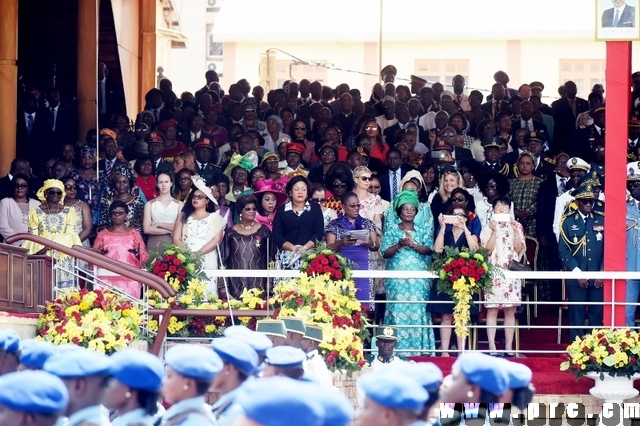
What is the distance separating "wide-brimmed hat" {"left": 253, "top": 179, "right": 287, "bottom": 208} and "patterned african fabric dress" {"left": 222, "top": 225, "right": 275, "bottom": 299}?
96cm

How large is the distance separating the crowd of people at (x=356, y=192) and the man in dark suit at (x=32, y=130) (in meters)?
0.17

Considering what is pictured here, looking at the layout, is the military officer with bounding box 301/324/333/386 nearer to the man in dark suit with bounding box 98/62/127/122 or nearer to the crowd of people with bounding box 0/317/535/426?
the crowd of people with bounding box 0/317/535/426

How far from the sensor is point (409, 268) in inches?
630

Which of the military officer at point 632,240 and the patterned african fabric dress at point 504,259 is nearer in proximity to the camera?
the patterned african fabric dress at point 504,259

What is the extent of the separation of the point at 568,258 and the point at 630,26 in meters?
2.64

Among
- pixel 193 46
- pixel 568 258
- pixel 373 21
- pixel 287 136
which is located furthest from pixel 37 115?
pixel 193 46

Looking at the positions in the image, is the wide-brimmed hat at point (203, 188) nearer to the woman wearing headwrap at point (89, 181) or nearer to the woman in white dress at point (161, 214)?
the woman in white dress at point (161, 214)

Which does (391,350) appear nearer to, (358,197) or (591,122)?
(358,197)

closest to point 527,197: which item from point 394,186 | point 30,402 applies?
point 394,186

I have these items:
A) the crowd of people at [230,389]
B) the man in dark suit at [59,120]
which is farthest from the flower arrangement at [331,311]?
the man in dark suit at [59,120]

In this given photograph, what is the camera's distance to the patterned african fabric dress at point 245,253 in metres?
15.9

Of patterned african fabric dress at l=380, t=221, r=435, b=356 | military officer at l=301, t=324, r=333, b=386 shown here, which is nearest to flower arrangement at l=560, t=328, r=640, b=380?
patterned african fabric dress at l=380, t=221, r=435, b=356

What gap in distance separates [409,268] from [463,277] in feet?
2.27

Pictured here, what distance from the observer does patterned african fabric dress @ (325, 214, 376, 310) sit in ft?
52.9
